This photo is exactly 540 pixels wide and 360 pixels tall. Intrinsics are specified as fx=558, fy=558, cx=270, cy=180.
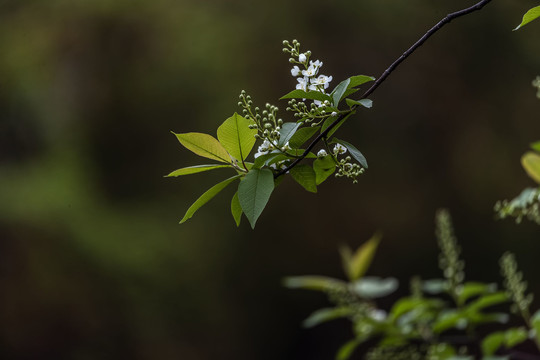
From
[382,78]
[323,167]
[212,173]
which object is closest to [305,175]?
[323,167]

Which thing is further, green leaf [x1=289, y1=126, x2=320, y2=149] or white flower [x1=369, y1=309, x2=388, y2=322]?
white flower [x1=369, y1=309, x2=388, y2=322]

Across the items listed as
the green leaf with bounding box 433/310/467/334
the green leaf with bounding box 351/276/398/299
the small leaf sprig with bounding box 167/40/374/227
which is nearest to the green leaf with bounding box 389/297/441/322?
the green leaf with bounding box 433/310/467/334

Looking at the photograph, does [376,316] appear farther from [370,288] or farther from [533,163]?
[533,163]

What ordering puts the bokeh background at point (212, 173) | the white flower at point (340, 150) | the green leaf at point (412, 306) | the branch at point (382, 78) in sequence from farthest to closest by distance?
1. the bokeh background at point (212, 173)
2. the green leaf at point (412, 306)
3. the white flower at point (340, 150)
4. the branch at point (382, 78)

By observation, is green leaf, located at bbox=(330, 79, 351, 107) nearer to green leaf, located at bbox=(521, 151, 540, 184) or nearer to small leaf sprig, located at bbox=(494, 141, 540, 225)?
small leaf sprig, located at bbox=(494, 141, 540, 225)

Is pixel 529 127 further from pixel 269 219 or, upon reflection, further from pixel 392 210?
pixel 269 219

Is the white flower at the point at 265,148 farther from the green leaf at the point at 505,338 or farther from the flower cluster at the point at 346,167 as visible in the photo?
the green leaf at the point at 505,338

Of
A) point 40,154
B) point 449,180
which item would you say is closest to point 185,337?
point 40,154

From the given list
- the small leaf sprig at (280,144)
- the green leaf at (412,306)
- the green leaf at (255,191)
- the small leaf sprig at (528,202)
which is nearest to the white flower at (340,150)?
the small leaf sprig at (280,144)
